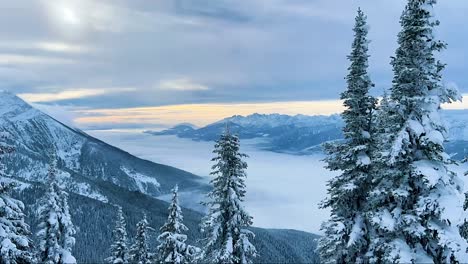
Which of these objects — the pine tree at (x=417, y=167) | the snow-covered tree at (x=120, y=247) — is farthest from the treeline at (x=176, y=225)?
the pine tree at (x=417, y=167)

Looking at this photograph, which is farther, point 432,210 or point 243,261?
point 243,261

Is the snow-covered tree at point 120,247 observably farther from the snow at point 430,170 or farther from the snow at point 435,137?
the snow at point 435,137

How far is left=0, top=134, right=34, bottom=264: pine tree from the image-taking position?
63.2 feet

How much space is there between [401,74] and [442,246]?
5523 millimetres

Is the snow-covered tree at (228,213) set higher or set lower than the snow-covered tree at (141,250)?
higher

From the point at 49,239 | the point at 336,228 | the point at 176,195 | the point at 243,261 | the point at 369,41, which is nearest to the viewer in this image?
the point at 336,228

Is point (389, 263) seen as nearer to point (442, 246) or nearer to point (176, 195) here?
point (442, 246)

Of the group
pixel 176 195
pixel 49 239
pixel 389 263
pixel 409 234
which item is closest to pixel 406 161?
pixel 409 234

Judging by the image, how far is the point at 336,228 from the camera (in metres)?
19.9

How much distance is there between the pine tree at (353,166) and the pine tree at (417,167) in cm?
382

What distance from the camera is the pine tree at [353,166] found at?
66.4ft

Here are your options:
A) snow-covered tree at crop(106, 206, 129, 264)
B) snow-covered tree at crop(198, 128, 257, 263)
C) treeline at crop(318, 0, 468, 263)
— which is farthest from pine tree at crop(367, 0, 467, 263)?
snow-covered tree at crop(106, 206, 129, 264)

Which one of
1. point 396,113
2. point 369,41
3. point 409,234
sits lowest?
point 409,234

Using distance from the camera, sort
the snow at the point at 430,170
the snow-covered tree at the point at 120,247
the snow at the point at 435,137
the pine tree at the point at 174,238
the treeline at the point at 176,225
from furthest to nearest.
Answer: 1. the snow-covered tree at the point at 120,247
2. the pine tree at the point at 174,238
3. the treeline at the point at 176,225
4. the snow at the point at 435,137
5. the snow at the point at 430,170
